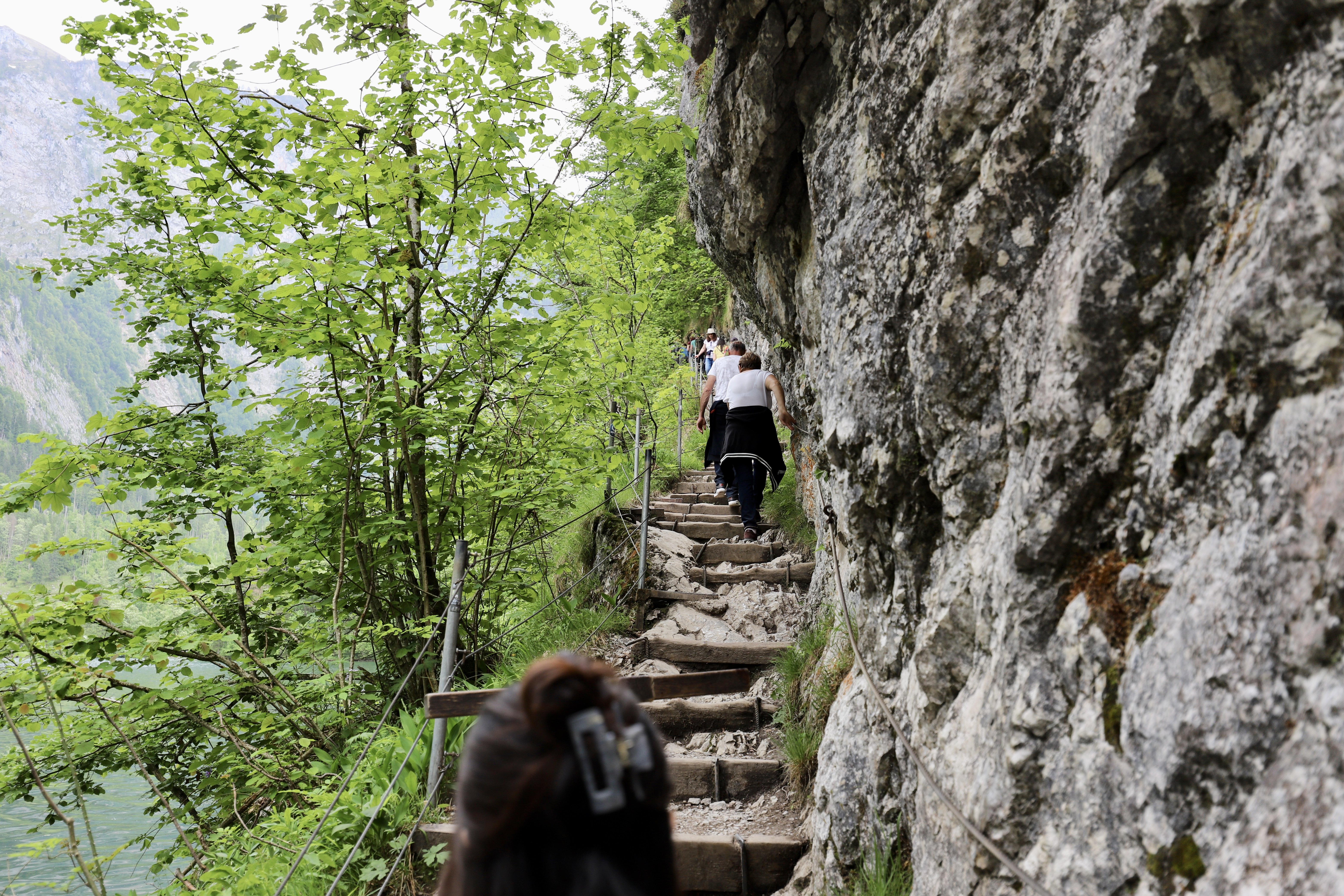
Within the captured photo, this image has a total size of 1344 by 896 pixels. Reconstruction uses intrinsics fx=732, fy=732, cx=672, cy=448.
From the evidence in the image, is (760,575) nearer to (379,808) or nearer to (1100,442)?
(379,808)

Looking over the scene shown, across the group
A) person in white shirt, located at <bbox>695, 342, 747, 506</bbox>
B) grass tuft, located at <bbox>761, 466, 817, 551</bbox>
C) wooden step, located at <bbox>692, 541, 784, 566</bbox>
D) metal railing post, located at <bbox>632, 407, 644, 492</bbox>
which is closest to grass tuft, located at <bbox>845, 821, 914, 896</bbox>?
grass tuft, located at <bbox>761, 466, 817, 551</bbox>

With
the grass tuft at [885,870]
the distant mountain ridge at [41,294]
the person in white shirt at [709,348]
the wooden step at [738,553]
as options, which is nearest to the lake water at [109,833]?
the wooden step at [738,553]

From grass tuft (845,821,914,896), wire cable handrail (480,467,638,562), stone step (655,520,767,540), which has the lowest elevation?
grass tuft (845,821,914,896)

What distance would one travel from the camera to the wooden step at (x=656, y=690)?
8.73 feet

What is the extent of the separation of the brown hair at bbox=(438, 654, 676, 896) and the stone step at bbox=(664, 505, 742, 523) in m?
7.59

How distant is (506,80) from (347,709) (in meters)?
4.46

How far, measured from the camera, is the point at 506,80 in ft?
16.4

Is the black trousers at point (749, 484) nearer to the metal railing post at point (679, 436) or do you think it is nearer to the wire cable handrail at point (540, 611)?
the wire cable handrail at point (540, 611)

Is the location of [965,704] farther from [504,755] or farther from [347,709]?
[347,709]

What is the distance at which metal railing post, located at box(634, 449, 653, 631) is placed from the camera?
6500 millimetres

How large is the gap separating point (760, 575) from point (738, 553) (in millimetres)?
752

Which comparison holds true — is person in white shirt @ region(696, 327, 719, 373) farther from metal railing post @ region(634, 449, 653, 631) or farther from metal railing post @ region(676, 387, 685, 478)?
metal railing post @ region(634, 449, 653, 631)

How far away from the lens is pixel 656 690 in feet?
8.73

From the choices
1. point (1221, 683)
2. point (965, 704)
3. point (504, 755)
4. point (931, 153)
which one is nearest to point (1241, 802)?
point (1221, 683)
